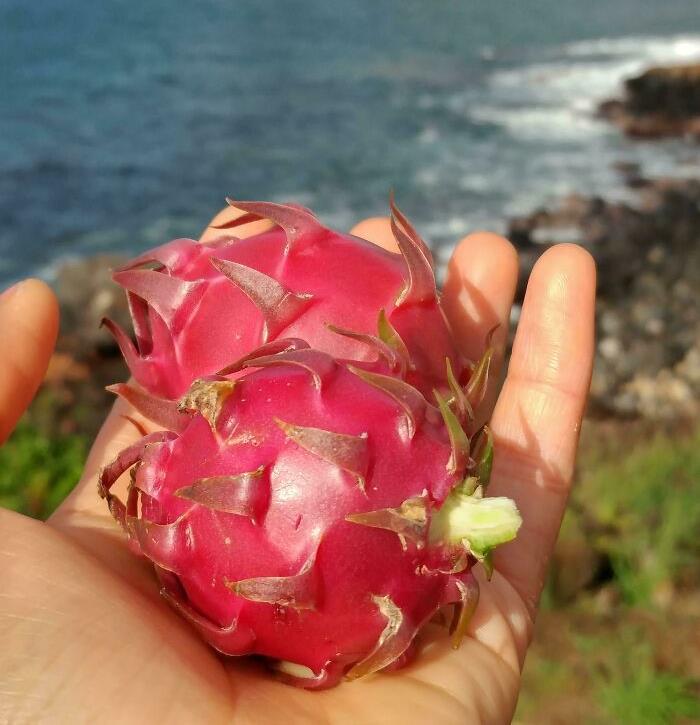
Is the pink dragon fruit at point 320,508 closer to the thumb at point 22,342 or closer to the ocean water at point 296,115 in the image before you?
the thumb at point 22,342

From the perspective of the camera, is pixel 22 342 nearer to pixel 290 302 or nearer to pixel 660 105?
pixel 290 302

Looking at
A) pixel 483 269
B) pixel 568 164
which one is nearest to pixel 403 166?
pixel 568 164

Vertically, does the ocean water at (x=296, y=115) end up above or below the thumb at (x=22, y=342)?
below

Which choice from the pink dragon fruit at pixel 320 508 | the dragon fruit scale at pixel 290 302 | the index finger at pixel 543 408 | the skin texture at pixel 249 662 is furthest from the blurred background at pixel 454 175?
the dragon fruit scale at pixel 290 302

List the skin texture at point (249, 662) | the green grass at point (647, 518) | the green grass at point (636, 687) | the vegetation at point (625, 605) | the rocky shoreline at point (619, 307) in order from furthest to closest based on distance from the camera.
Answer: the rocky shoreline at point (619, 307)
the green grass at point (647, 518)
the vegetation at point (625, 605)
the green grass at point (636, 687)
the skin texture at point (249, 662)

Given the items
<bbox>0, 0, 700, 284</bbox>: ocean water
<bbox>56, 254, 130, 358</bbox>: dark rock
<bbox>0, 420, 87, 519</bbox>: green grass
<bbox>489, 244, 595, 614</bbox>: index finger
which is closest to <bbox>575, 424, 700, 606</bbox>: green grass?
<bbox>489, 244, 595, 614</bbox>: index finger

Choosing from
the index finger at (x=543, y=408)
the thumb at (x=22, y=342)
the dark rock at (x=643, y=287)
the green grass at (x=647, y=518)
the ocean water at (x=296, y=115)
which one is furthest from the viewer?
the ocean water at (x=296, y=115)

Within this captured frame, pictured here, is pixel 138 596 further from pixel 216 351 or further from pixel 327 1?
pixel 327 1
